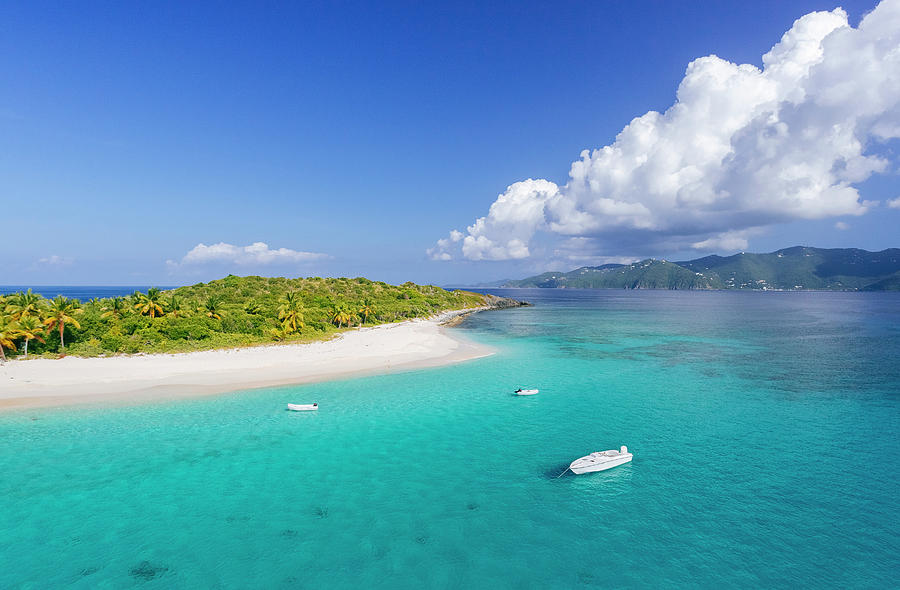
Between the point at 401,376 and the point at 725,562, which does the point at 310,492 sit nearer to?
the point at 725,562

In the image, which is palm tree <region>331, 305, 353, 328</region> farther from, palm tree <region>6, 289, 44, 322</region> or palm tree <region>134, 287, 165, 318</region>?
palm tree <region>6, 289, 44, 322</region>

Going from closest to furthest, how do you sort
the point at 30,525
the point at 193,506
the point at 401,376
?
the point at 30,525 < the point at 193,506 < the point at 401,376

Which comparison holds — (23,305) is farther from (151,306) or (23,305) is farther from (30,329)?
(151,306)

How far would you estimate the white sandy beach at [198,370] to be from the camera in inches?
1505

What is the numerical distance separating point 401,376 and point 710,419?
33.1 metres

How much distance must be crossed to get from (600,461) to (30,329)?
7025 cm

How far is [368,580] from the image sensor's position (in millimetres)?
15375

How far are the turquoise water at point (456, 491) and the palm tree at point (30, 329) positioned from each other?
2414 centimetres

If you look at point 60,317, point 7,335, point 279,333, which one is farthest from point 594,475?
point 7,335

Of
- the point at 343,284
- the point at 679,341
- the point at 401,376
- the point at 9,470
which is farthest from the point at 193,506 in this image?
the point at 343,284

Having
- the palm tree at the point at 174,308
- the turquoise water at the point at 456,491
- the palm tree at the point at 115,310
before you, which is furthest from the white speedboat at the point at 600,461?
the palm tree at the point at 115,310

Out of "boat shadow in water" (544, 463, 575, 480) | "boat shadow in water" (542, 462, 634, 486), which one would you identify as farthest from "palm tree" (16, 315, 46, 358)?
"boat shadow in water" (542, 462, 634, 486)

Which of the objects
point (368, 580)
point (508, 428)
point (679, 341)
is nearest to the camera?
point (368, 580)

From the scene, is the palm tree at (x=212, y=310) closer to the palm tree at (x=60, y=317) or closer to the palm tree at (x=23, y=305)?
the palm tree at (x=60, y=317)
